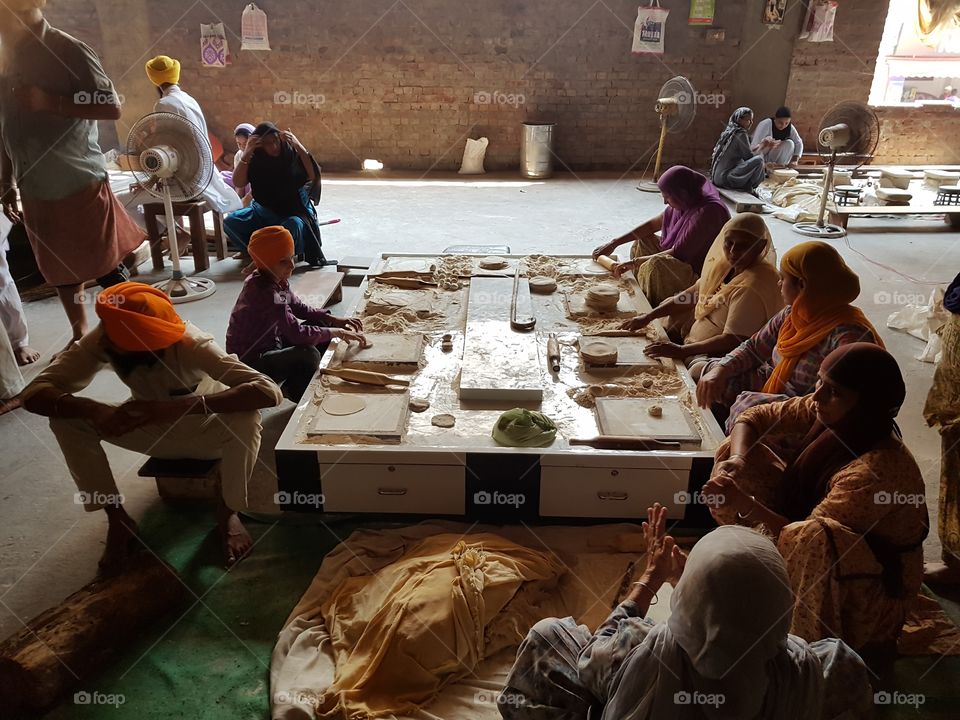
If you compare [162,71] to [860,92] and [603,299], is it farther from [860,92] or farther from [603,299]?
[860,92]

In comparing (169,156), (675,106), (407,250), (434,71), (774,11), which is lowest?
(407,250)

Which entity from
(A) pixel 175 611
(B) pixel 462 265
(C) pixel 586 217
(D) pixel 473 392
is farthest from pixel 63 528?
(C) pixel 586 217

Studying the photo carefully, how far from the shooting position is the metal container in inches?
393

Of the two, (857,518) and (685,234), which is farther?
(685,234)

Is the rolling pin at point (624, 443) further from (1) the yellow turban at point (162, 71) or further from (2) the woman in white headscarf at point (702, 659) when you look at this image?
(1) the yellow turban at point (162, 71)

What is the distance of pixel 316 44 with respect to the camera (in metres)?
10.0

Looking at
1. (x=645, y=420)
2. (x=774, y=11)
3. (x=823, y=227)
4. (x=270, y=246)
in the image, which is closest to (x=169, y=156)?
(x=270, y=246)

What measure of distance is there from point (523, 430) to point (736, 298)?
1348 millimetres

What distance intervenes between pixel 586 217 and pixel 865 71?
5.52 meters

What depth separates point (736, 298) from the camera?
3346mm

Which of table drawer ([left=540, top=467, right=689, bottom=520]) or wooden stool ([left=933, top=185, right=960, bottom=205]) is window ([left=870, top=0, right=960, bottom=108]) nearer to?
wooden stool ([left=933, top=185, right=960, bottom=205])

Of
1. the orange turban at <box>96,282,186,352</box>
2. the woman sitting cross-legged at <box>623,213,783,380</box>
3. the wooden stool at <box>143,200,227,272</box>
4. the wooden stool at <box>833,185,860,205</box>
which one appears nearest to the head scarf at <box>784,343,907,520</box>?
the woman sitting cross-legged at <box>623,213,783,380</box>

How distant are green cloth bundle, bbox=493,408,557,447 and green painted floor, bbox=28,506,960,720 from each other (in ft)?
2.07

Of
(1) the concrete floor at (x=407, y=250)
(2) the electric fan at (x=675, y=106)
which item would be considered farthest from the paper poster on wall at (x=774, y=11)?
(1) the concrete floor at (x=407, y=250)
